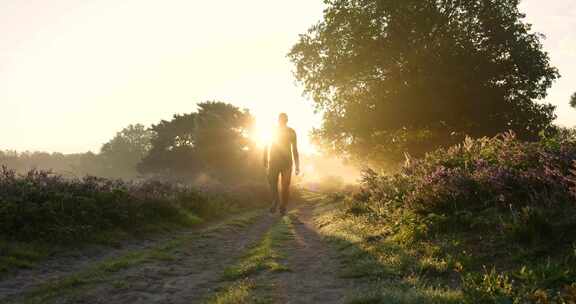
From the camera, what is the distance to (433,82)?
23.5 m

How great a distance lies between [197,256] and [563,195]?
651 cm

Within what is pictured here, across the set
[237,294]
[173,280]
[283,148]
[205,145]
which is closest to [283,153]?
[283,148]

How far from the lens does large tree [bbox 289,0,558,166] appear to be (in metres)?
24.0

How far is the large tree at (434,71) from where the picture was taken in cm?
2405

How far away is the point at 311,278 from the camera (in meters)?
5.96

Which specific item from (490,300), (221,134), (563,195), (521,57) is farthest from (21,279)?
(221,134)

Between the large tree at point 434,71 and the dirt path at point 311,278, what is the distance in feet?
56.9

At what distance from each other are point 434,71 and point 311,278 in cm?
2055

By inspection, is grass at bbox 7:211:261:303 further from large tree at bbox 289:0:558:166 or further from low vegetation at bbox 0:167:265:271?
large tree at bbox 289:0:558:166

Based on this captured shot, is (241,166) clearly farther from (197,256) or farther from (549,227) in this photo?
(549,227)

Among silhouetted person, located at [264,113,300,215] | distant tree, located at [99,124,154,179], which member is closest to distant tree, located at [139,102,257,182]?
distant tree, located at [99,124,154,179]

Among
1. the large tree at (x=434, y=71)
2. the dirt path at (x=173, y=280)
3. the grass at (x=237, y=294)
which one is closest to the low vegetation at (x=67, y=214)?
the dirt path at (x=173, y=280)

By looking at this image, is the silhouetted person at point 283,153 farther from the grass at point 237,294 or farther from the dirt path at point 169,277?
the grass at point 237,294

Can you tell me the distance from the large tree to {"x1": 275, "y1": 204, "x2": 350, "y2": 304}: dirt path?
56.9 ft
